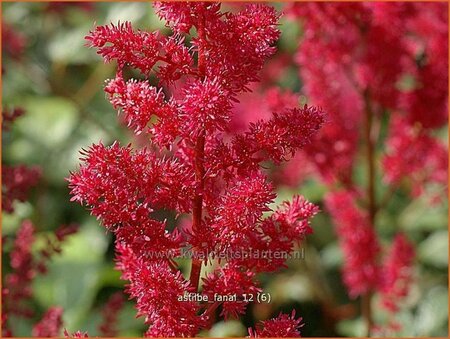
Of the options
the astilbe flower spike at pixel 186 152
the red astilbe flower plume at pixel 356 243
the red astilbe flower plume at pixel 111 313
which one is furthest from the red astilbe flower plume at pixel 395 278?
the astilbe flower spike at pixel 186 152

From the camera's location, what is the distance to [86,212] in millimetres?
3049

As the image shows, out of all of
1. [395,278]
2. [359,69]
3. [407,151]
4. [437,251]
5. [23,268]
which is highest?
[359,69]

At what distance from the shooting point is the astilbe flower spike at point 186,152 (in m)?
1.17

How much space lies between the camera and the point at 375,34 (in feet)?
6.97

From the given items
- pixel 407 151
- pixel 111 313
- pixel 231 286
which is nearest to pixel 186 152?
pixel 231 286

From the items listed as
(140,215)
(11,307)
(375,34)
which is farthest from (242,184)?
(375,34)

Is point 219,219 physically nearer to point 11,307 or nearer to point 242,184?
point 242,184

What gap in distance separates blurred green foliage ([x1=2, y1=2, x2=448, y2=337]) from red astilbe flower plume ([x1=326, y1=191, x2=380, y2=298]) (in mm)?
197

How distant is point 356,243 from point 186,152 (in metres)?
1.15

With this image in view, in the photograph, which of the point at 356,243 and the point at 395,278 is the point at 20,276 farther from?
the point at 395,278

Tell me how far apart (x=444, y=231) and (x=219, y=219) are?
77.2 inches

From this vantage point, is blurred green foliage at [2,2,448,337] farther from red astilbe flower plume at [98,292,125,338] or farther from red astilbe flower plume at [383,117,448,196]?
red astilbe flower plume at [98,292,125,338]

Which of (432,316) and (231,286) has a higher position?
(432,316)

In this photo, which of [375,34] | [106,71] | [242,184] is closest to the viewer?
[242,184]
